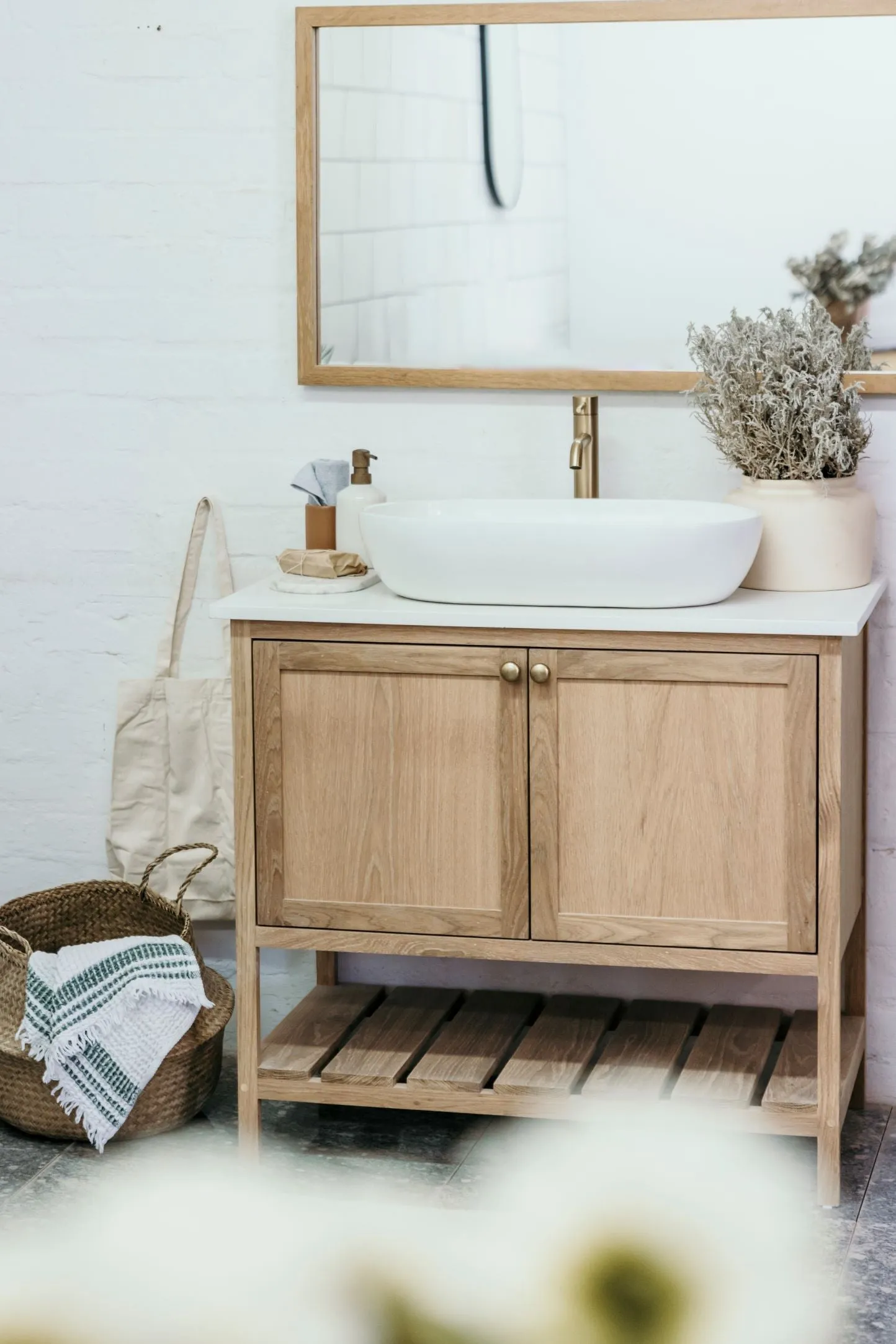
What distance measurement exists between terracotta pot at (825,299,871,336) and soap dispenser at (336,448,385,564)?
2.58 feet

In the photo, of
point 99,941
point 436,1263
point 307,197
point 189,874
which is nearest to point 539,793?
point 189,874

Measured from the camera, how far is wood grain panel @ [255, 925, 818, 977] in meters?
2.28

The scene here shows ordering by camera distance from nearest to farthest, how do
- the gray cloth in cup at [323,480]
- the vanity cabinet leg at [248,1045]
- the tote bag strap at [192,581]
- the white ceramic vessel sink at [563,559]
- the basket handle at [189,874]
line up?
the white ceramic vessel sink at [563,559] → the vanity cabinet leg at [248,1045] → the gray cloth in cup at [323,480] → the basket handle at [189,874] → the tote bag strap at [192,581]

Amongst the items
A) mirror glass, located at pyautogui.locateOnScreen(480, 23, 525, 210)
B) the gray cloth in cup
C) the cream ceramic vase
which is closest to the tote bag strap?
the gray cloth in cup

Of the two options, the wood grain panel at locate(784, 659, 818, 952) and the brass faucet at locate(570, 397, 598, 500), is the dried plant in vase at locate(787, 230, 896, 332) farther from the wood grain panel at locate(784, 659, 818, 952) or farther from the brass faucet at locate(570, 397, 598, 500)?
the wood grain panel at locate(784, 659, 818, 952)

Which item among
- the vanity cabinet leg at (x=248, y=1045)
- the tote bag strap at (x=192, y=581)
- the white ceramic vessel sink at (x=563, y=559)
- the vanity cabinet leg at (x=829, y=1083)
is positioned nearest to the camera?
the white ceramic vessel sink at (x=563, y=559)

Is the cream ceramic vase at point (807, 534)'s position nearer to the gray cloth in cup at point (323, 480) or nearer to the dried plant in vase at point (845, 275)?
the dried plant in vase at point (845, 275)

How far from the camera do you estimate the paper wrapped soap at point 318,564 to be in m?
2.44

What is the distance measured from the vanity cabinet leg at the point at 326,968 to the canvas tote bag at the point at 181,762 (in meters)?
0.19

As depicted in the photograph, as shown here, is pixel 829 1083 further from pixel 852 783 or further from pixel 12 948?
pixel 12 948

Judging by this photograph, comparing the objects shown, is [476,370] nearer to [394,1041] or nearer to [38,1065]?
[394,1041]

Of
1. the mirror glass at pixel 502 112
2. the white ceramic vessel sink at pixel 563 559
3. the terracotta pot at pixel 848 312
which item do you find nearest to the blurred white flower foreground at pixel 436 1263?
the white ceramic vessel sink at pixel 563 559

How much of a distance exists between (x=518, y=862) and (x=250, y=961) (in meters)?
0.46

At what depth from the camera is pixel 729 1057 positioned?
2.55 metres
